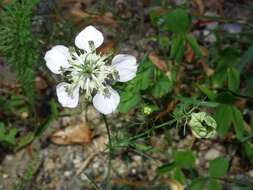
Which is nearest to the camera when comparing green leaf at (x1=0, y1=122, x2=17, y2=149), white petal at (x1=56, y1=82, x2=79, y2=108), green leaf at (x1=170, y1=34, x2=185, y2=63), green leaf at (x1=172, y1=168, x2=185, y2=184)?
white petal at (x1=56, y1=82, x2=79, y2=108)

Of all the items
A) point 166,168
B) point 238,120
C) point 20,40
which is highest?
point 20,40

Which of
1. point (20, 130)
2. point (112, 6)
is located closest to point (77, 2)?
point (112, 6)

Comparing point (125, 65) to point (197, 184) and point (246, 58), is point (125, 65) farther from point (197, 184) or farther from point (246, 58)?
point (246, 58)

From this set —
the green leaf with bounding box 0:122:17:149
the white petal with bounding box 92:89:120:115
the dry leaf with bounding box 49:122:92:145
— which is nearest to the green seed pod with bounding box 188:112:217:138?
the white petal with bounding box 92:89:120:115

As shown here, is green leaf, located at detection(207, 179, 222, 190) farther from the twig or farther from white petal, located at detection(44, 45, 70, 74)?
white petal, located at detection(44, 45, 70, 74)

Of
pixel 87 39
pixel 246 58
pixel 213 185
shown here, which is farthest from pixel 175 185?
pixel 87 39
